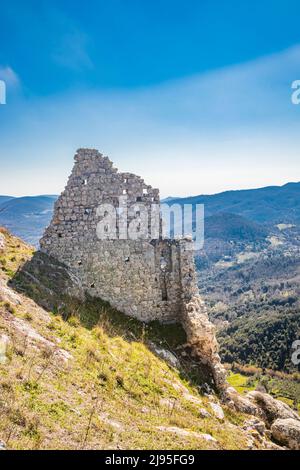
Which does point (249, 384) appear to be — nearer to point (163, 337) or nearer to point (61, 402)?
point (163, 337)

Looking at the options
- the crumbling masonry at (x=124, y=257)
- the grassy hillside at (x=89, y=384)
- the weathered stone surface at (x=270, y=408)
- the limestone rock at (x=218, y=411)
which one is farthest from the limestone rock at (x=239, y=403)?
the crumbling masonry at (x=124, y=257)

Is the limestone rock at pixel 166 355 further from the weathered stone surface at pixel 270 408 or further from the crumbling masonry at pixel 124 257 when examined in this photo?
the weathered stone surface at pixel 270 408

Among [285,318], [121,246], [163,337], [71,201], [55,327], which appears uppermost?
[71,201]

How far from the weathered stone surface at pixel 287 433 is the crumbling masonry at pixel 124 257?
365 centimetres

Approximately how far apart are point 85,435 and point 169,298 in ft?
35.2

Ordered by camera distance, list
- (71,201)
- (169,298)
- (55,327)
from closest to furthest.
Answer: (55,327) → (71,201) → (169,298)

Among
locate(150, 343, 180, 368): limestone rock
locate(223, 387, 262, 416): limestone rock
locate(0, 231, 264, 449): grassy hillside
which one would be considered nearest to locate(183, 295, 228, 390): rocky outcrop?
locate(0, 231, 264, 449): grassy hillside

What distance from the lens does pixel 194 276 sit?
18.4 metres

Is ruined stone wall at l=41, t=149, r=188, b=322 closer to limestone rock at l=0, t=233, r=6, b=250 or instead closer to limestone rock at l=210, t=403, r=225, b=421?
limestone rock at l=0, t=233, r=6, b=250

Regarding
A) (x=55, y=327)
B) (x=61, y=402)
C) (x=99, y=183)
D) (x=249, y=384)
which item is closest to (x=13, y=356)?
(x=61, y=402)

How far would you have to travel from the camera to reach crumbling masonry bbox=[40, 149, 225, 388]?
666 inches

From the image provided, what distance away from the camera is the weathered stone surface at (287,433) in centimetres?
1292

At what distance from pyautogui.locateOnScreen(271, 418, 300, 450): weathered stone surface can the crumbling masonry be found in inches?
144

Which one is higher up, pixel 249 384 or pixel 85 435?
pixel 85 435
